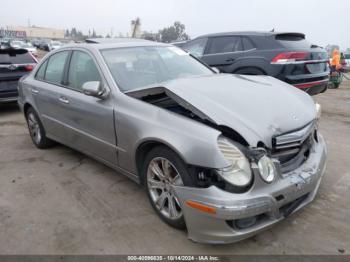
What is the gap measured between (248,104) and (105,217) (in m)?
1.70

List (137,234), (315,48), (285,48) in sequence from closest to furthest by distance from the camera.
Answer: (137,234)
(285,48)
(315,48)

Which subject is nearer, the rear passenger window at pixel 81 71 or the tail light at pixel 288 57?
the rear passenger window at pixel 81 71

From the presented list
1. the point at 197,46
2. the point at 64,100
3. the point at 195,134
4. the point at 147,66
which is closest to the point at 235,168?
the point at 195,134

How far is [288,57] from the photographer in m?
5.97

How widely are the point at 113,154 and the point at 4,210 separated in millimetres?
1233

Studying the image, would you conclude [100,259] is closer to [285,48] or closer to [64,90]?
[64,90]

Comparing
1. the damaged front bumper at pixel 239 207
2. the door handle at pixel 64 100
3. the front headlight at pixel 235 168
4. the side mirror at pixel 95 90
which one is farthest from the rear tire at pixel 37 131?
the front headlight at pixel 235 168

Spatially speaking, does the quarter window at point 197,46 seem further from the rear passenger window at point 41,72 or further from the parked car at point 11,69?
the parked car at point 11,69

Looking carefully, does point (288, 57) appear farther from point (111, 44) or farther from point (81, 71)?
point (81, 71)

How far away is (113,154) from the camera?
11.1 feet

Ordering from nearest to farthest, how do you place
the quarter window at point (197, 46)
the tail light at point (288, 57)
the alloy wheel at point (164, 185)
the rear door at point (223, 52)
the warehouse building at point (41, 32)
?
the alloy wheel at point (164, 185) < the tail light at point (288, 57) < the rear door at point (223, 52) < the quarter window at point (197, 46) < the warehouse building at point (41, 32)

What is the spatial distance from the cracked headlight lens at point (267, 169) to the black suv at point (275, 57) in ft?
12.8

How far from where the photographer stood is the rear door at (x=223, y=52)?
21.9 feet

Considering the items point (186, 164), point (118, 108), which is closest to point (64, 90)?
point (118, 108)
